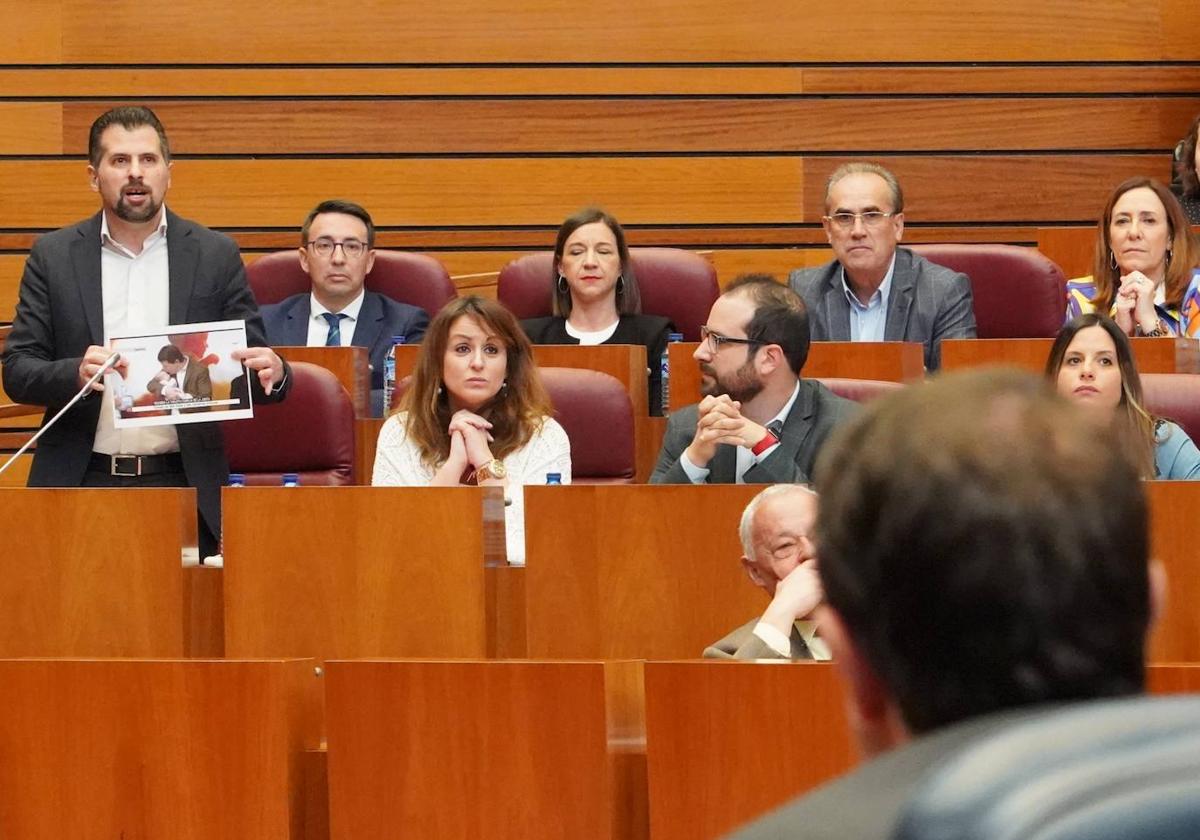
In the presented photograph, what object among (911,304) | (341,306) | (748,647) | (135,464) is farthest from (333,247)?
(748,647)

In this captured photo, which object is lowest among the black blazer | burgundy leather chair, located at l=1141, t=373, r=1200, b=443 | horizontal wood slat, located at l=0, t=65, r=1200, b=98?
burgundy leather chair, located at l=1141, t=373, r=1200, b=443

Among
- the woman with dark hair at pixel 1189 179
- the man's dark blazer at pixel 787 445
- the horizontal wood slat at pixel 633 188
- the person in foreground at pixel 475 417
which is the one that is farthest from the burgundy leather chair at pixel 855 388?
the horizontal wood slat at pixel 633 188

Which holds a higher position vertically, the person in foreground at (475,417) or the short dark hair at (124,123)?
the short dark hair at (124,123)

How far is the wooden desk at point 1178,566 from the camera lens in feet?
6.55

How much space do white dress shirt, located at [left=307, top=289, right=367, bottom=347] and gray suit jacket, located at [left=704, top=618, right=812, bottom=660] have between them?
1689 millimetres

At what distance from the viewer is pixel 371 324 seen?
11.6 feet

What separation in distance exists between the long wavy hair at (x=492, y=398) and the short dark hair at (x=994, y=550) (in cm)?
220

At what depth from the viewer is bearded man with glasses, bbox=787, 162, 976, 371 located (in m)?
3.33

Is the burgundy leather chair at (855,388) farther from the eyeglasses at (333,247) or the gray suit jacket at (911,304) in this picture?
the eyeglasses at (333,247)

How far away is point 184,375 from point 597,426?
2.15ft

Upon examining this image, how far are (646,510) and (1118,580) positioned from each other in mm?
1710

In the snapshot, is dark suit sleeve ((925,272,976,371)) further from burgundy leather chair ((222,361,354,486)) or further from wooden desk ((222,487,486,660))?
wooden desk ((222,487,486,660))

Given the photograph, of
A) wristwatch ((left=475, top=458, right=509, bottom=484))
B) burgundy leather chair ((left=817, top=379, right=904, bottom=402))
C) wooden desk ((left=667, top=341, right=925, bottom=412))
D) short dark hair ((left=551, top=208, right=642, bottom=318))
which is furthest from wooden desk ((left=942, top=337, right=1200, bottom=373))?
wristwatch ((left=475, top=458, right=509, bottom=484))

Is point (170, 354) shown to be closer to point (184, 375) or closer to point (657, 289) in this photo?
point (184, 375)
